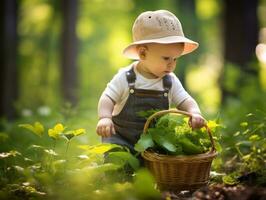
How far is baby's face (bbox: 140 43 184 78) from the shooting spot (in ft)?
13.3

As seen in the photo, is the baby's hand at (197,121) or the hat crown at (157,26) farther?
the hat crown at (157,26)

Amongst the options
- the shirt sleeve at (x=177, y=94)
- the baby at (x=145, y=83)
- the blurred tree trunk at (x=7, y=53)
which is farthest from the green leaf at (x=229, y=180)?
the blurred tree trunk at (x=7, y=53)

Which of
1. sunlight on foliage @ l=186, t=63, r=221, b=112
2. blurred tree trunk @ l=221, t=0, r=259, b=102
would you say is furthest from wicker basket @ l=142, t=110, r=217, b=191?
sunlight on foliage @ l=186, t=63, r=221, b=112

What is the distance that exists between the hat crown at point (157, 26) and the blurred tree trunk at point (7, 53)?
8.64 metres

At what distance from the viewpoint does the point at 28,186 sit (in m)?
3.55

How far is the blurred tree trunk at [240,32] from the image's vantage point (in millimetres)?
11383

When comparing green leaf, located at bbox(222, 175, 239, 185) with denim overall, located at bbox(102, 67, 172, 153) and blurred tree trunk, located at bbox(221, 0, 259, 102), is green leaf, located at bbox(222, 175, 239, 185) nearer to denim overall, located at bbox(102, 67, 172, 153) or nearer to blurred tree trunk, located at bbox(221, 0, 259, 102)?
denim overall, located at bbox(102, 67, 172, 153)

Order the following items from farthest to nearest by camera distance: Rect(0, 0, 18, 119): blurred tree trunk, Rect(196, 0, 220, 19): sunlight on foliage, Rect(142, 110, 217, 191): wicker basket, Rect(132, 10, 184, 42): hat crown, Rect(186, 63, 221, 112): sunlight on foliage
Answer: Rect(186, 63, 221, 112): sunlight on foliage < Rect(196, 0, 220, 19): sunlight on foliage < Rect(0, 0, 18, 119): blurred tree trunk < Rect(132, 10, 184, 42): hat crown < Rect(142, 110, 217, 191): wicker basket

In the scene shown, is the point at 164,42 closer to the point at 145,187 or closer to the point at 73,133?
the point at 73,133

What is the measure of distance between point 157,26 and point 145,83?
0.45 meters

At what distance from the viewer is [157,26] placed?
157 inches

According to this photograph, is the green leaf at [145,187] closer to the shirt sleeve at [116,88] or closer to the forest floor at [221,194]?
the forest floor at [221,194]

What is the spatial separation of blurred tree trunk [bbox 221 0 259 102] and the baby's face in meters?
7.32

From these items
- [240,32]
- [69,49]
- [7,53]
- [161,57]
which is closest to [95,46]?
[69,49]
